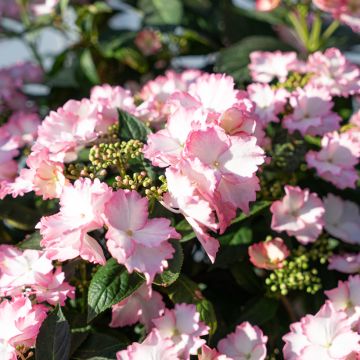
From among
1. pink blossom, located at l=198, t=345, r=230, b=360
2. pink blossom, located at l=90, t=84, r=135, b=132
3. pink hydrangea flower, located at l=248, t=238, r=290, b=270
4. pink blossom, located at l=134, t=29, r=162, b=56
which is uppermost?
pink blossom, located at l=90, t=84, r=135, b=132

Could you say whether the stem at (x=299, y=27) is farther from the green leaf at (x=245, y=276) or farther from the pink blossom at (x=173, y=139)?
the pink blossom at (x=173, y=139)

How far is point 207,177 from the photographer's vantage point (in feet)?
2.67

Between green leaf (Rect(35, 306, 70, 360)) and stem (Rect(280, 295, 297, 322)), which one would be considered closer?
green leaf (Rect(35, 306, 70, 360))

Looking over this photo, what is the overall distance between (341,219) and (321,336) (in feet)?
0.93

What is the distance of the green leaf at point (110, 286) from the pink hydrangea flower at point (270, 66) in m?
0.49

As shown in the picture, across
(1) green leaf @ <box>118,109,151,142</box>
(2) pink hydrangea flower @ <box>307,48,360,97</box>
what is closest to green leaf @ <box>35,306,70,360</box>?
(1) green leaf @ <box>118,109,151,142</box>

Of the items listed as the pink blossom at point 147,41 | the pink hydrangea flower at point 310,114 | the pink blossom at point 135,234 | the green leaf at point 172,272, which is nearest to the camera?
the pink blossom at point 135,234

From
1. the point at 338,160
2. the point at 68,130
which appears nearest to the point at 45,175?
the point at 68,130

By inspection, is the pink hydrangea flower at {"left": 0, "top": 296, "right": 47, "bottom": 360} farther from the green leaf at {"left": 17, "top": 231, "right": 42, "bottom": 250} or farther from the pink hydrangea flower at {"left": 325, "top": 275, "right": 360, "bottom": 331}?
the pink hydrangea flower at {"left": 325, "top": 275, "right": 360, "bottom": 331}

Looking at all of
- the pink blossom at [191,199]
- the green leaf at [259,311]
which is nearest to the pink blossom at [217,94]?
the pink blossom at [191,199]

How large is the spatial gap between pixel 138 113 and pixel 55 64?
0.61 m

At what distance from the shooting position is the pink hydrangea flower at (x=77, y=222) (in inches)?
31.5

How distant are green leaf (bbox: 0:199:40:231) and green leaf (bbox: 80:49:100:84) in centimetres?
46

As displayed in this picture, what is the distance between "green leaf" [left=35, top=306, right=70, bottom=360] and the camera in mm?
866
